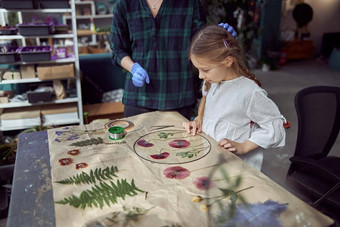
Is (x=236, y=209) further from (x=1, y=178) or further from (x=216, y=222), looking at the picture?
(x=1, y=178)

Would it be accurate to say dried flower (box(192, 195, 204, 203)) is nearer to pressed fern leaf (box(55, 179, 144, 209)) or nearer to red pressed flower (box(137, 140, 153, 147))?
pressed fern leaf (box(55, 179, 144, 209))

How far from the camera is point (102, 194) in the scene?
814 millimetres

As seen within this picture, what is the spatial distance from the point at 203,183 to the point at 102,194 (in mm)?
273

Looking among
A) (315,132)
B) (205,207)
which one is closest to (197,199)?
(205,207)

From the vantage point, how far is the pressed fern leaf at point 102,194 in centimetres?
78

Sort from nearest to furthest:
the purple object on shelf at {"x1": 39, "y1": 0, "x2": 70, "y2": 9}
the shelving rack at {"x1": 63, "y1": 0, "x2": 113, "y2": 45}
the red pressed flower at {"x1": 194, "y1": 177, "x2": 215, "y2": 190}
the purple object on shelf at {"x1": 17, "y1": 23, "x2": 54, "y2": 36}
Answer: the red pressed flower at {"x1": 194, "y1": 177, "x2": 215, "y2": 190}
the purple object on shelf at {"x1": 17, "y1": 23, "x2": 54, "y2": 36}
the purple object on shelf at {"x1": 39, "y1": 0, "x2": 70, "y2": 9}
the shelving rack at {"x1": 63, "y1": 0, "x2": 113, "y2": 45}

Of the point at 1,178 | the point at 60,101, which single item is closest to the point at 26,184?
the point at 1,178

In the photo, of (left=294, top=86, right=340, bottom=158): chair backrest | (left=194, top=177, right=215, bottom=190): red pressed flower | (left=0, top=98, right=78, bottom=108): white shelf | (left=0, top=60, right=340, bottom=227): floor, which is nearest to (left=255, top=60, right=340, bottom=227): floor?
(left=0, top=60, right=340, bottom=227): floor

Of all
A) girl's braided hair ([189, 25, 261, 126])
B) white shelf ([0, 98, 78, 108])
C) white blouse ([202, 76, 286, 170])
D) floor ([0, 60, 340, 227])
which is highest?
girl's braided hair ([189, 25, 261, 126])

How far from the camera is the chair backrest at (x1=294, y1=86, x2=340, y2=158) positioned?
5.12 feet

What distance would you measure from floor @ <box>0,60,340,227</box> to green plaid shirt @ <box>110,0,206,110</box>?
0.75 meters

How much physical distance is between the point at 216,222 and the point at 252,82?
25.4 inches

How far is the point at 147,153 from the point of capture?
104 centimetres

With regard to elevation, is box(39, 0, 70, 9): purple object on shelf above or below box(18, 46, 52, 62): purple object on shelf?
above
